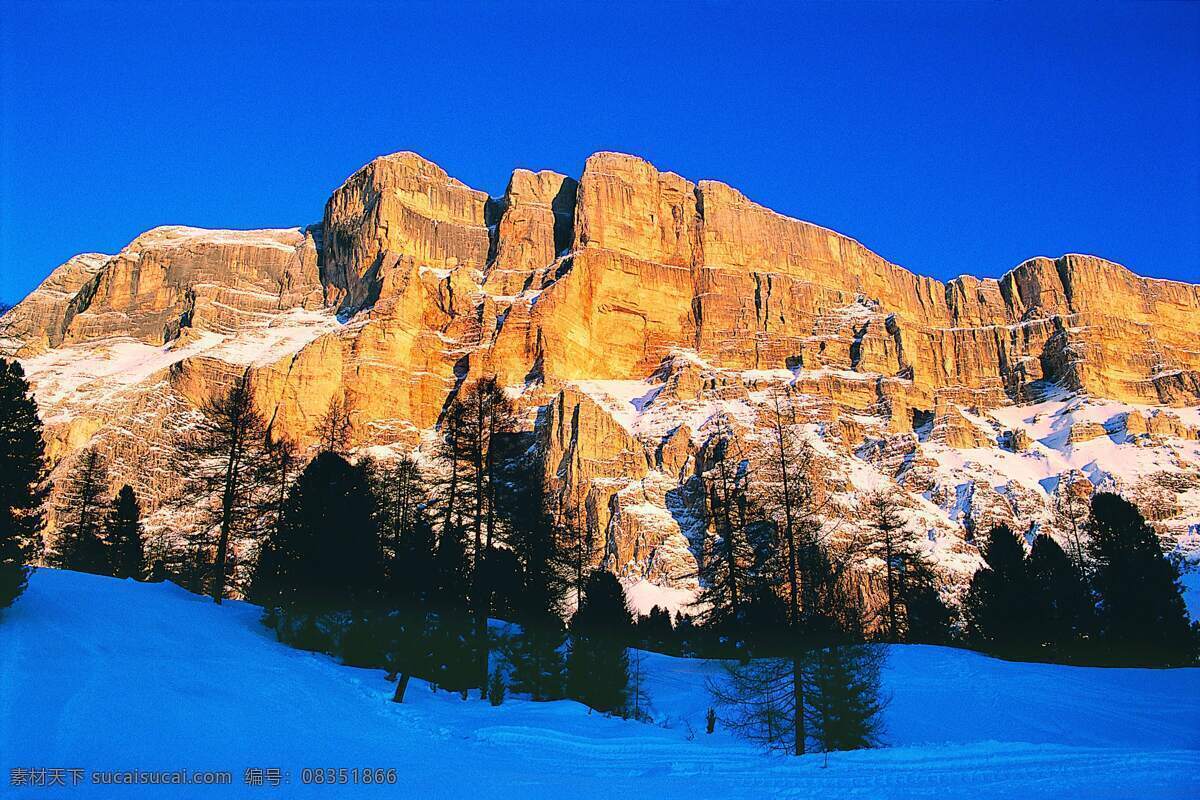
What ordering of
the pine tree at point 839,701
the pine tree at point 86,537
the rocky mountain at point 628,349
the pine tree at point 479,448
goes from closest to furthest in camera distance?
the pine tree at point 839,701
the pine tree at point 479,448
the pine tree at point 86,537
the rocky mountain at point 628,349

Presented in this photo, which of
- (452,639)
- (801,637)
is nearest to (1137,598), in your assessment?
(801,637)

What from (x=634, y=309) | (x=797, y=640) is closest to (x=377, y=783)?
(x=797, y=640)

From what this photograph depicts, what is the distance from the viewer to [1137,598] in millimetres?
29766

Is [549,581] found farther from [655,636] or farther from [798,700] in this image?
[655,636]

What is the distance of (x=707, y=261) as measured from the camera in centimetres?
18125

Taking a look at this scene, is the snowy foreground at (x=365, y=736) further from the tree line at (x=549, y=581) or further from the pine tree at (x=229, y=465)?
the pine tree at (x=229, y=465)

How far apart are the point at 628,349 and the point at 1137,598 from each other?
138204 mm

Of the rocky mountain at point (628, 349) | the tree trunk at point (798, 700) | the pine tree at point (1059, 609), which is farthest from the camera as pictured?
the rocky mountain at point (628, 349)

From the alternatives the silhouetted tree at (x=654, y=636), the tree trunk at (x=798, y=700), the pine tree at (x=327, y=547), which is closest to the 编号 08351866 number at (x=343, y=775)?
the tree trunk at (x=798, y=700)

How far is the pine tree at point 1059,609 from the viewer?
99.1 feet

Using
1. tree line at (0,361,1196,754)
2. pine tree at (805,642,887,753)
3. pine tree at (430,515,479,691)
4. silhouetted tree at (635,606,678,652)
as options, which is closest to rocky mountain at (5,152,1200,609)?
silhouetted tree at (635,606,678,652)

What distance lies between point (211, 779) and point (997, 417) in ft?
635

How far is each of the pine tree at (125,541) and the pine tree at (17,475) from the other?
1904cm

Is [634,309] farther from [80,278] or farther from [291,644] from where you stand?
[291,644]
